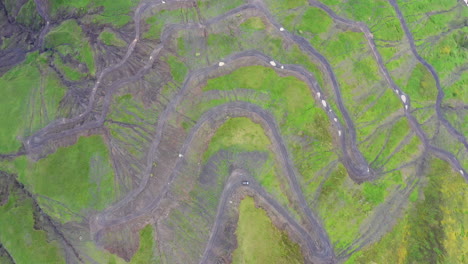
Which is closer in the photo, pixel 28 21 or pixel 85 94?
pixel 85 94

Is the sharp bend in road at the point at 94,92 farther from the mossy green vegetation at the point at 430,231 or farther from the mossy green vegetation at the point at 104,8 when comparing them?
the mossy green vegetation at the point at 430,231

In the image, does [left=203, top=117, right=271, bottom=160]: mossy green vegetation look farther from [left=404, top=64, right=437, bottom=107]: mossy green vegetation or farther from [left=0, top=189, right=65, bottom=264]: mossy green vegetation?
[left=0, top=189, right=65, bottom=264]: mossy green vegetation

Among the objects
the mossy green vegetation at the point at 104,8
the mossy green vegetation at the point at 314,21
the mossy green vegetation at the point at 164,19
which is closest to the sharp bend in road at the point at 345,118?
the mossy green vegetation at the point at 314,21

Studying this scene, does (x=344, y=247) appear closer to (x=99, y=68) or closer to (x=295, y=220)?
(x=295, y=220)

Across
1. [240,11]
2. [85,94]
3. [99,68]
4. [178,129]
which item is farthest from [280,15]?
[85,94]

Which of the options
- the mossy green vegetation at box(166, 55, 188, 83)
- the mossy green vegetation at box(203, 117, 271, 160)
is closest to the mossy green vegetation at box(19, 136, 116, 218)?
the mossy green vegetation at box(166, 55, 188, 83)

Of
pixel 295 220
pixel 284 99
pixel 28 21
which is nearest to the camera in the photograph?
pixel 295 220
